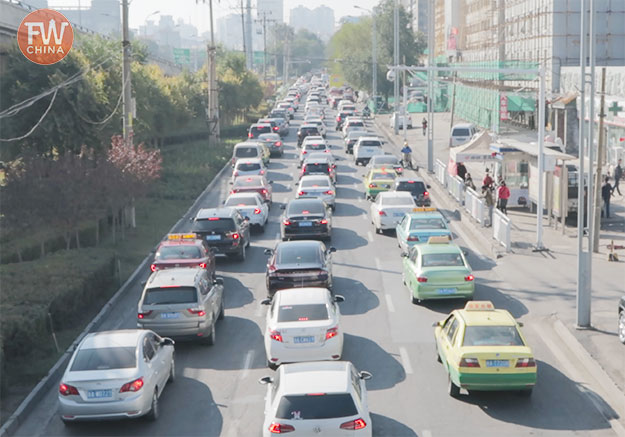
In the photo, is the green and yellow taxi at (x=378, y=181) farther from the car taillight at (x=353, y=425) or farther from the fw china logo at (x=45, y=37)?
the car taillight at (x=353, y=425)

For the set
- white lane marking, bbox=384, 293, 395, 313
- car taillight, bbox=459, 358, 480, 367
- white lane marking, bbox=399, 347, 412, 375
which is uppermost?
car taillight, bbox=459, 358, 480, 367

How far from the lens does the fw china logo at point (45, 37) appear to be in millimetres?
31734

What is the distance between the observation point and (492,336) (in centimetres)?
1619

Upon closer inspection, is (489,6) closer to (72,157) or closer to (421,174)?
(421,174)

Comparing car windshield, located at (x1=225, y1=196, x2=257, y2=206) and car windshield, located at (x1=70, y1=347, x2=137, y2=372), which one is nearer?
car windshield, located at (x1=70, y1=347, x2=137, y2=372)

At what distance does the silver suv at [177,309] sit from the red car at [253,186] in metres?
19.7

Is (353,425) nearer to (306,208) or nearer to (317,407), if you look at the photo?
(317,407)

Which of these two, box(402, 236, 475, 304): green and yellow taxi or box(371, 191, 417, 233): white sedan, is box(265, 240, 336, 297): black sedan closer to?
box(402, 236, 475, 304): green and yellow taxi

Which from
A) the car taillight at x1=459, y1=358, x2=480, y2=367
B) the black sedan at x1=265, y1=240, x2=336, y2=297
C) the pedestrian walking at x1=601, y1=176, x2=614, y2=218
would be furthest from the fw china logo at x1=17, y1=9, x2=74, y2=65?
the car taillight at x1=459, y1=358, x2=480, y2=367

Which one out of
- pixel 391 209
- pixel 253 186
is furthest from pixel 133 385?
pixel 253 186

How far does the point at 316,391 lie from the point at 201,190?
35.5 metres

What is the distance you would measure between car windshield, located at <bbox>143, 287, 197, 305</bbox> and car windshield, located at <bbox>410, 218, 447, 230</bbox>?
36.0 feet

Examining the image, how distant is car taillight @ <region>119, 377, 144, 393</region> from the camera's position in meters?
14.8

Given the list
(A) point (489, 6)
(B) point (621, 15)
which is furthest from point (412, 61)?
(B) point (621, 15)
